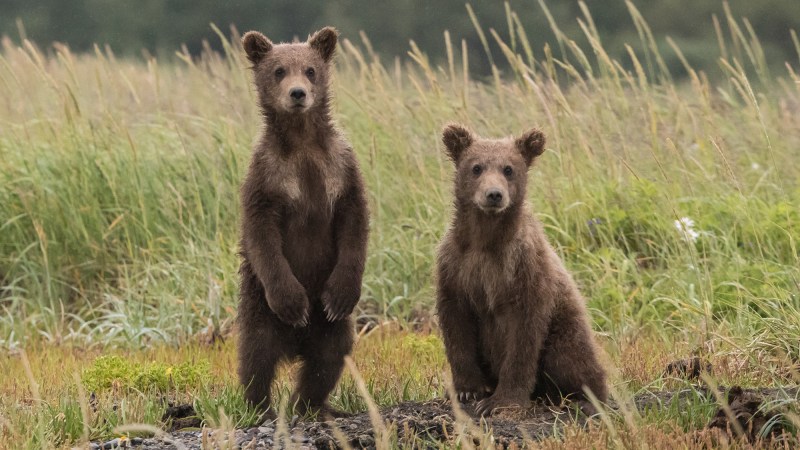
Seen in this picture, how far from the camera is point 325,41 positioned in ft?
20.7

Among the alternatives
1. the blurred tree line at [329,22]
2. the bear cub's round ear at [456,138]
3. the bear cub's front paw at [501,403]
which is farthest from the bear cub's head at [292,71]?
the blurred tree line at [329,22]

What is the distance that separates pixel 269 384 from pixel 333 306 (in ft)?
1.59

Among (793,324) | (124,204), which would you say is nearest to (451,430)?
(793,324)

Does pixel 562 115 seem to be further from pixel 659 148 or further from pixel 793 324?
pixel 793 324

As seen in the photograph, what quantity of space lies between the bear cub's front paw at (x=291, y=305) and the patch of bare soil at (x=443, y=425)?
476 mm

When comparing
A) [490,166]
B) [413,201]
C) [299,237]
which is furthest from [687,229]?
[299,237]

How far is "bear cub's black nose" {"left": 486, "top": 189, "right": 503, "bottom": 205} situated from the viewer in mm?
5727

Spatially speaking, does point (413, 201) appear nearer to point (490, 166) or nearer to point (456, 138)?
point (456, 138)

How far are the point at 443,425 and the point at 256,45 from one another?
222 centimetres

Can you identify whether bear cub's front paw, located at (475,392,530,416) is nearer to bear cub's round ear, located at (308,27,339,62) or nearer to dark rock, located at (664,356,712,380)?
dark rock, located at (664,356,712,380)

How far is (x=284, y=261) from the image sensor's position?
5.88 metres

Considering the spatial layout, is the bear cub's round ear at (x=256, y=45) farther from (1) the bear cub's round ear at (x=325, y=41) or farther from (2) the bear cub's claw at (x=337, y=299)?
(2) the bear cub's claw at (x=337, y=299)

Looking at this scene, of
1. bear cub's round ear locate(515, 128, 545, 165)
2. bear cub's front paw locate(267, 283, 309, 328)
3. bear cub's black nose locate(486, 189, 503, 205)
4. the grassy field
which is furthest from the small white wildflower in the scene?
bear cub's front paw locate(267, 283, 309, 328)

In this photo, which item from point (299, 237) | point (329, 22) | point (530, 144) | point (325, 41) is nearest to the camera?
point (299, 237)
